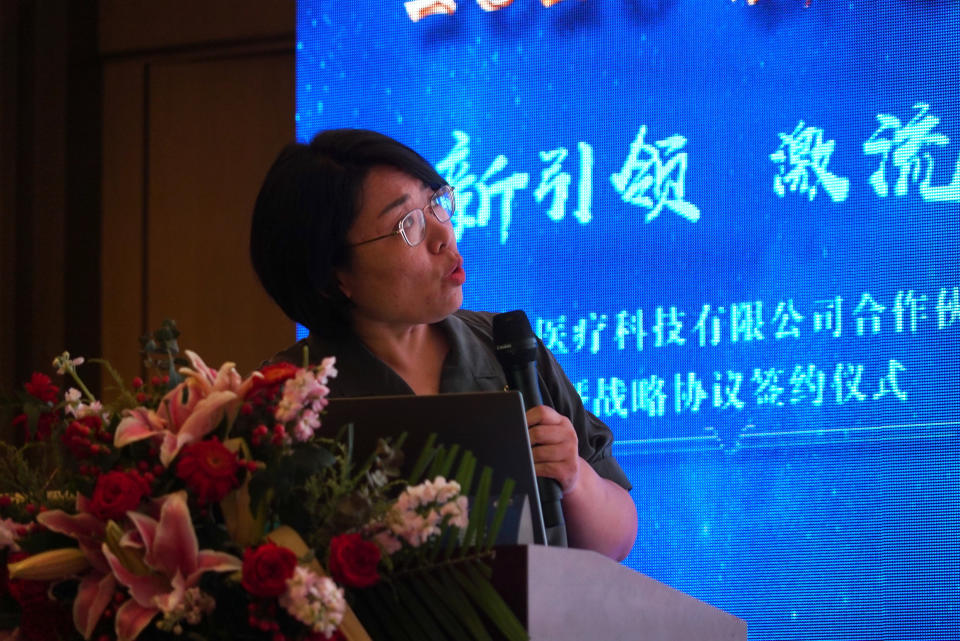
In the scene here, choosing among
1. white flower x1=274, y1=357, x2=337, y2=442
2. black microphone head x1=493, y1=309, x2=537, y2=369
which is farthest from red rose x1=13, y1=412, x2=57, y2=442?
black microphone head x1=493, y1=309, x2=537, y2=369

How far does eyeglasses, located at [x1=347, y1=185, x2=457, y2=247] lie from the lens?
1.61m

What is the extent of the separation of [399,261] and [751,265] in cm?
132

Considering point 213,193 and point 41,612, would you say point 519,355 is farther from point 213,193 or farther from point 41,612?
point 213,193

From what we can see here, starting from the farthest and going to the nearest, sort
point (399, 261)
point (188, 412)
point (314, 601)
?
point (399, 261)
point (188, 412)
point (314, 601)

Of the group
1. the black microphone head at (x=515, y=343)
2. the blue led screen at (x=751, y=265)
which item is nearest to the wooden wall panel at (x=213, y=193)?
the blue led screen at (x=751, y=265)

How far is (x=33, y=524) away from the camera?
0.87 meters

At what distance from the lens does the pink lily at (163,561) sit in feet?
2.56

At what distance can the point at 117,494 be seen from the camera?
803 mm

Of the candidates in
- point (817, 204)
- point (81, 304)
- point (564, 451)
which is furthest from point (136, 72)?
point (564, 451)

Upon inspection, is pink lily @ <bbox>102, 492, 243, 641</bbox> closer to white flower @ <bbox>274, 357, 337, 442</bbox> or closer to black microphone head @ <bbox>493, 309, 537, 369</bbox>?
white flower @ <bbox>274, 357, 337, 442</bbox>

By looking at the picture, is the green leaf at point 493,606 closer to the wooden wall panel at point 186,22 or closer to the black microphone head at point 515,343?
the black microphone head at point 515,343

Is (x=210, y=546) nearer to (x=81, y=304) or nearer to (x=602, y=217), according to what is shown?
(x=602, y=217)

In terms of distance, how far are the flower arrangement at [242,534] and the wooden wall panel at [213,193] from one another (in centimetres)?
280

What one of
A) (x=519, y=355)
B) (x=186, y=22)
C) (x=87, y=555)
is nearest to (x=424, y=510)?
(x=87, y=555)
